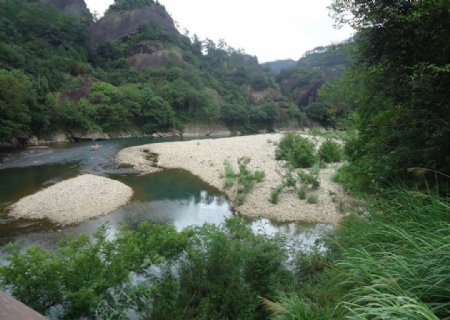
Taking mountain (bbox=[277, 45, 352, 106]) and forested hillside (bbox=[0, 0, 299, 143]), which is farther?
mountain (bbox=[277, 45, 352, 106])

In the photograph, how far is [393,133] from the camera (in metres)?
6.37

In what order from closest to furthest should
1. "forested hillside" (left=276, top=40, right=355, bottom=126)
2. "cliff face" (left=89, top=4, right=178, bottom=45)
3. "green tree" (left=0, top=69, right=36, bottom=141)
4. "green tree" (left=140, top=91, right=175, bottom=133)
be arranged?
"green tree" (left=0, top=69, right=36, bottom=141)
"green tree" (left=140, top=91, right=175, bottom=133)
"forested hillside" (left=276, top=40, right=355, bottom=126)
"cliff face" (left=89, top=4, right=178, bottom=45)

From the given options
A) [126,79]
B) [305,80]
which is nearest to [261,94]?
[305,80]

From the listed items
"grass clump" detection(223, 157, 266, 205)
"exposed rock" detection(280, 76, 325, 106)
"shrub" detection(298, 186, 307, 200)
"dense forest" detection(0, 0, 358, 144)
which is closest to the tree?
"dense forest" detection(0, 0, 358, 144)

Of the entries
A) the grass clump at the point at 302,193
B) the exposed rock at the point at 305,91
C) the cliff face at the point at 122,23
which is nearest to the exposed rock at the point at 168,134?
the grass clump at the point at 302,193

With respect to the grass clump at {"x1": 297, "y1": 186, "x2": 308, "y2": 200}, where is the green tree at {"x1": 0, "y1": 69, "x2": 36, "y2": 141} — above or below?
above

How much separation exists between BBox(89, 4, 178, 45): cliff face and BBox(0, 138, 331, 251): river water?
234ft

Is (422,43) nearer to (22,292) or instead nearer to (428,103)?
(428,103)

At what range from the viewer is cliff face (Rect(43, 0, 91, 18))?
88250 millimetres

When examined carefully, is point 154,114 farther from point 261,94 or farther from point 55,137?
point 261,94

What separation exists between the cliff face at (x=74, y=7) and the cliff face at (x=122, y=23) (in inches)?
284

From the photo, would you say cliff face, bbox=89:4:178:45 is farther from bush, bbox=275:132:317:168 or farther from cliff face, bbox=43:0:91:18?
bush, bbox=275:132:317:168

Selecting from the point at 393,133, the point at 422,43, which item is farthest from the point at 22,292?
the point at 422,43

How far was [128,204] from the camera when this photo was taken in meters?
14.5
